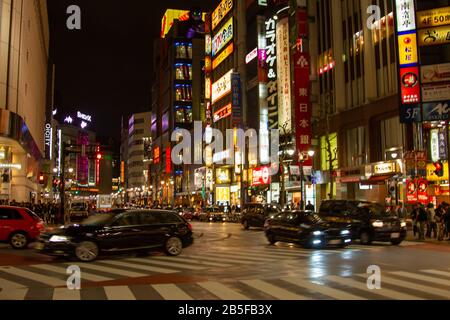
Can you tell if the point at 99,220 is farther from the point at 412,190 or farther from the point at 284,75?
the point at 284,75

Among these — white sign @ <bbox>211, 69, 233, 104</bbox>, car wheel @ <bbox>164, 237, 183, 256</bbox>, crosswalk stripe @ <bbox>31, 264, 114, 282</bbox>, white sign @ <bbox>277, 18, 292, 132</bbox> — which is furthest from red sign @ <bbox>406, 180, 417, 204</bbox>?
white sign @ <bbox>211, 69, 233, 104</bbox>

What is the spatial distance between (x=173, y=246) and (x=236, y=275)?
5.40 metres

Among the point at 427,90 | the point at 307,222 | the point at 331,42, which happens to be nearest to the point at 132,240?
the point at 307,222

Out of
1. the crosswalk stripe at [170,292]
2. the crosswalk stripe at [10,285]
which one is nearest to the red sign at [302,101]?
the crosswalk stripe at [170,292]

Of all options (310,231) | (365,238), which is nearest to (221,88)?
(365,238)

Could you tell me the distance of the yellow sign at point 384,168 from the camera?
35.5m

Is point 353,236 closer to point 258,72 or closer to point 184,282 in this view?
point 184,282

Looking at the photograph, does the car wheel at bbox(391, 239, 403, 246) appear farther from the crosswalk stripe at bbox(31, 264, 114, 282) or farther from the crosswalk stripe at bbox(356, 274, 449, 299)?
the crosswalk stripe at bbox(31, 264, 114, 282)

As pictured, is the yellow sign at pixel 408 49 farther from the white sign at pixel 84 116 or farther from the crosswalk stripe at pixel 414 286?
the white sign at pixel 84 116

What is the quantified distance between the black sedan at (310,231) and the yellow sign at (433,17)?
15.9 meters

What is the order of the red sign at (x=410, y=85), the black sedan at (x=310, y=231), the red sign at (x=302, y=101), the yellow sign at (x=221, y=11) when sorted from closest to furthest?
1. the black sedan at (x=310, y=231)
2. the red sign at (x=410, y=85)
3. the red sign at (x=302, y=101)
4. the yellow sign at (x=221, y=11)

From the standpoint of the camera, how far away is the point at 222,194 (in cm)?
7488

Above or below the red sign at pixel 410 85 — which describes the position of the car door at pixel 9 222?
below
